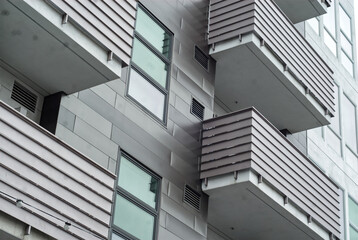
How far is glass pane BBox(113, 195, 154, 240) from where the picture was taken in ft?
49.3

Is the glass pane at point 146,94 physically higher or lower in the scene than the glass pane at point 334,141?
lower

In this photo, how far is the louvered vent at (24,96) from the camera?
1403cm

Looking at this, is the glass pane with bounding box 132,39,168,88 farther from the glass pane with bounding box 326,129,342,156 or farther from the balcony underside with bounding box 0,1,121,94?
the glass pane with bounding box 326,129,342,156

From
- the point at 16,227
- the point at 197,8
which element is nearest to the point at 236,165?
the point at 197,8

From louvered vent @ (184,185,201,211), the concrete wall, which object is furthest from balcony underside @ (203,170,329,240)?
the concrete wall

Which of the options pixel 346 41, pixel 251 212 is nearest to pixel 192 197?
pixel 251 212

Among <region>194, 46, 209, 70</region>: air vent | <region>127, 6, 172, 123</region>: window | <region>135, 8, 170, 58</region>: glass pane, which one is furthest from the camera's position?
→ <region>194, 46, 209, 70</region>: air vent

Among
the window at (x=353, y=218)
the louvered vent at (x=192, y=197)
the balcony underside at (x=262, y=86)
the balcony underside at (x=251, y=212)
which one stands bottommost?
the louvered vent at (x=192, y=197)

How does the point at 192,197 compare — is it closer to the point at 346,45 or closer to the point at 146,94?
the point at 146,94

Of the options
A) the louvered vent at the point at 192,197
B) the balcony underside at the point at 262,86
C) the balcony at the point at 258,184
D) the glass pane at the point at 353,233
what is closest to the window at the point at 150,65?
the balcony at the point at 258,184

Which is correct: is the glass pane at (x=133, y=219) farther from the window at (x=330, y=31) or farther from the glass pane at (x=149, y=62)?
the window at (x=330, y=31)

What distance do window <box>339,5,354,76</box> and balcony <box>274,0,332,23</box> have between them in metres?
4.88

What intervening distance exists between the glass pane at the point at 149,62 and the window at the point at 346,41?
41.0 feet

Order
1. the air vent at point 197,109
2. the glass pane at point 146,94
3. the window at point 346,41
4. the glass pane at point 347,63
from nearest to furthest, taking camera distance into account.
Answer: the glass pane at point 146,94, the air vent at point 197,109, the glass pane at point 347,63, the window at point 346,41
